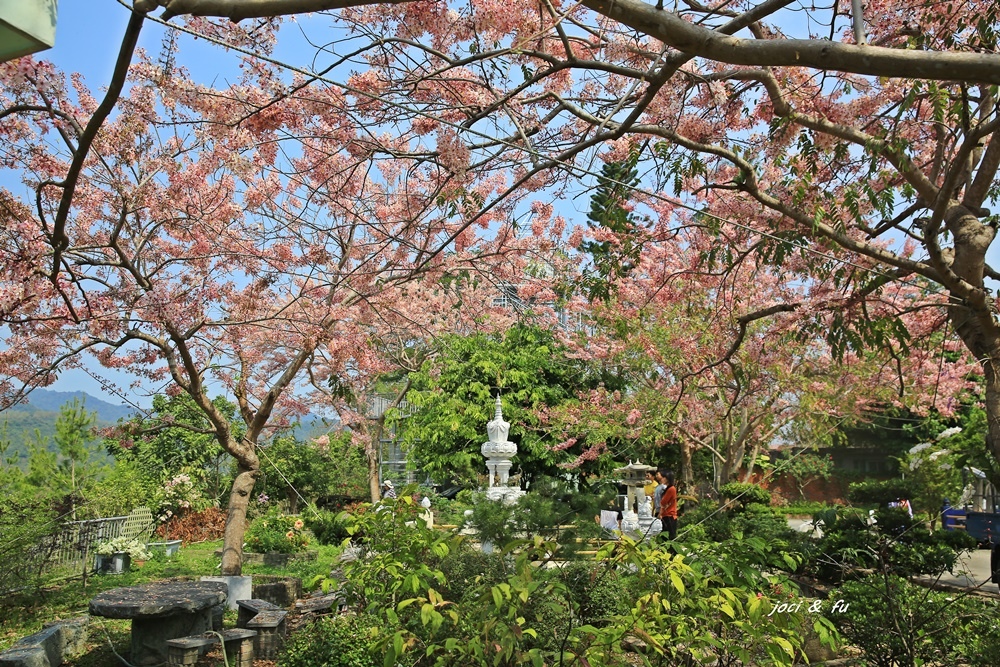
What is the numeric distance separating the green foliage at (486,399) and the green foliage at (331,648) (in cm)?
958

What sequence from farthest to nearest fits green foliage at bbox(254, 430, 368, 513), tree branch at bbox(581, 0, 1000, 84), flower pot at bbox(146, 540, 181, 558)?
green foliage at bbox(254, 430, 368, 513), flower pot at bbox(146, 540, 181, 558), tree branch at bbox(581, 0, 1000, 84)

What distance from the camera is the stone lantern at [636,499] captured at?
12.3 meters

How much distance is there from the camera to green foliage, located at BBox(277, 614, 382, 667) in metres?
4.11

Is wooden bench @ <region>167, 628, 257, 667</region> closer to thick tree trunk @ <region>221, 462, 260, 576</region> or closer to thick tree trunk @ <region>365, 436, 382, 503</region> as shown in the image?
thick tree trunk @ <region>221, 462, 260, 576</region>

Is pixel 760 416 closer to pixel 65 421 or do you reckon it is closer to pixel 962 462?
pixel 962 462

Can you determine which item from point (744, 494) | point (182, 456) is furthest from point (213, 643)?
point (182, 456)

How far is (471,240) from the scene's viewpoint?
30.0 ft

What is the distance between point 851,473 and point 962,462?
17124 mm

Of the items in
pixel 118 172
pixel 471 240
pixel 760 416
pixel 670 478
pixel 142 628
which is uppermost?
pixel 471 240

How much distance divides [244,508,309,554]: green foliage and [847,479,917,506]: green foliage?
439 inches

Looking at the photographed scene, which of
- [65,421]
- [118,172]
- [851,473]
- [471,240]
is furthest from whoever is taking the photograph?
[851,473]

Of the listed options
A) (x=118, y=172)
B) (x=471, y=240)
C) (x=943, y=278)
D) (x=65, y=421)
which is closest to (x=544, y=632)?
(x=943, y=278)

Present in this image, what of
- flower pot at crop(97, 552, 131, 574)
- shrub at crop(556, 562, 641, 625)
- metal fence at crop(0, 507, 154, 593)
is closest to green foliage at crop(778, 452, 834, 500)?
metal fence at crop(0, 507, 154, 593)

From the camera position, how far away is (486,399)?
1480 centimetres
